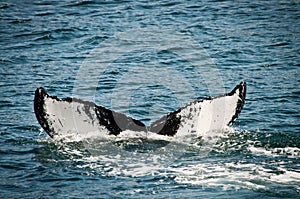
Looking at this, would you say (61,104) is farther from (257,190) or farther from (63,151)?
(257,190)

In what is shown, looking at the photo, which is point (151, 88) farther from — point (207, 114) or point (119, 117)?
point (207, 114)

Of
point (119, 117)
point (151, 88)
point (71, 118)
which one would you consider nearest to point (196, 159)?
point (119, 117)

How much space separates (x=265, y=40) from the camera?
18.3 meters

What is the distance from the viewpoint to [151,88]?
50.2ft

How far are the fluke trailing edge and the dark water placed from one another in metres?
0.24

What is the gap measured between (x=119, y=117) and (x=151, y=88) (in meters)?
4.32

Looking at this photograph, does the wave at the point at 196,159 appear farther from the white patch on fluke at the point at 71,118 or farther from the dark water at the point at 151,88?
the white patch on fluke at the point at 71,118

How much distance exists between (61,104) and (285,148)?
340 centimetres

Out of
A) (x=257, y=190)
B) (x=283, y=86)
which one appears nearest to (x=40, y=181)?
(x=257, y=190)

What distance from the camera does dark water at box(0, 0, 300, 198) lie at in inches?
385

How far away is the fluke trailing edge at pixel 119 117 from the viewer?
35.3 ft

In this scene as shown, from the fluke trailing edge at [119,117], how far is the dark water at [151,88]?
243 mm

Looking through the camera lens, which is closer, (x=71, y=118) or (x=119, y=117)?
(x=71, y=118)

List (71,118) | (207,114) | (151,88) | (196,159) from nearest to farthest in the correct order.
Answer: (196,159) < (71,118) < (207,114) < (151,88)
